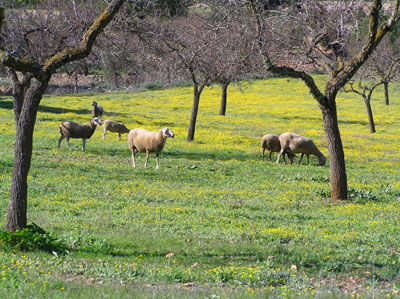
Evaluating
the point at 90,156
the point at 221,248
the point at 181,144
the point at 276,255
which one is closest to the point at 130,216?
the point at 221,248

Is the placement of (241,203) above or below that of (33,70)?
below

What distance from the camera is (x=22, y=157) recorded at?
31.0 feet

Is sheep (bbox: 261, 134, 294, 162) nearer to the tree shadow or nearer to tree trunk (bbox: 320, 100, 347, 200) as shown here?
tree trunk (bbox: 320, 100, 347, 200)

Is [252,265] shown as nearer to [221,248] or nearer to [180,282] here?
[221,248]

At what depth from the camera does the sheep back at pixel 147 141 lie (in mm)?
21281

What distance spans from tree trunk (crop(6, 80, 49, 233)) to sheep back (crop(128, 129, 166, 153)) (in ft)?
38.6

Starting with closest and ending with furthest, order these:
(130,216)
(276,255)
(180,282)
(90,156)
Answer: (180,282) < (276,255) < (130,216) < (90,156)

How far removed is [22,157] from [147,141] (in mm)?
12173

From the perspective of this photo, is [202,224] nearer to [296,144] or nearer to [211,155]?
[296,144]

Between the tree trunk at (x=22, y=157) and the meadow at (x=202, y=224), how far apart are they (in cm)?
70

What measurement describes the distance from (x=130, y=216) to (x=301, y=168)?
12.5 meters

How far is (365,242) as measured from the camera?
11.1m

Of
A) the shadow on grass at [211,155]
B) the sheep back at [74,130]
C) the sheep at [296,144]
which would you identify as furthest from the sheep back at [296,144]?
the sheep back at [74,130]

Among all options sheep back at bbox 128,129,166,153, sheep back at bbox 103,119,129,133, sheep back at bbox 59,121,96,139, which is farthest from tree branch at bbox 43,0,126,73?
sheep back at bbox 103,119,129,133
